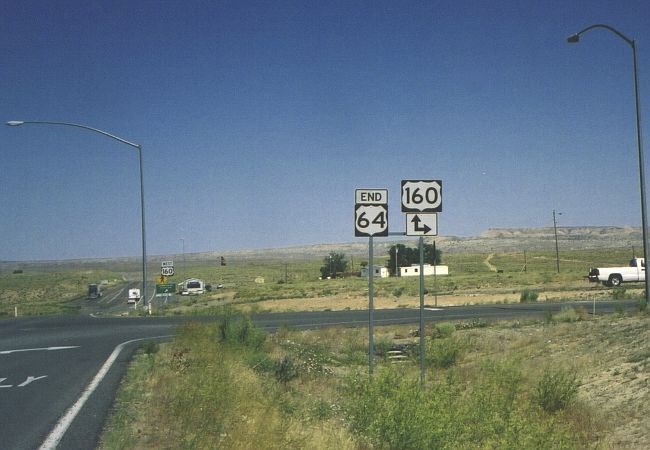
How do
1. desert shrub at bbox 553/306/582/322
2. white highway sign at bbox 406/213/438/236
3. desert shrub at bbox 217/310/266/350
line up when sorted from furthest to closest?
desert shrub at bbox 553/306/582/322 → desert shrub at bbox 217/310/266/350 → white highway sign at bbox 406/213/438/236

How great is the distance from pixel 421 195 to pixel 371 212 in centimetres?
98

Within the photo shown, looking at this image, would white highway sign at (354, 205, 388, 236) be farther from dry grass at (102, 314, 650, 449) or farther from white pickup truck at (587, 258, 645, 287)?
white pickup truck at (587, 258, 645, 287)

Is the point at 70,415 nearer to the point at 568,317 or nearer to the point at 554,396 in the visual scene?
the point at 554,396

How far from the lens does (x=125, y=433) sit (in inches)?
309

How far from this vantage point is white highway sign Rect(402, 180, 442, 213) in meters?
10.4

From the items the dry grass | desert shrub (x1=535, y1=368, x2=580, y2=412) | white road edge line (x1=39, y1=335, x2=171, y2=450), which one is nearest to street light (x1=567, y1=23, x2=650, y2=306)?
the dry grass

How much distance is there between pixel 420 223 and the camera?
34.3ft

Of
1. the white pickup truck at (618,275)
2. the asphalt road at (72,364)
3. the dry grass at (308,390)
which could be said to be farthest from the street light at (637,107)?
the white pickup truck at (618,275)

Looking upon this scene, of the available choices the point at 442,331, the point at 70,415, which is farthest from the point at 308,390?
the point at 442,331

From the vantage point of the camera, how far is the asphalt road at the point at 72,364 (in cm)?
823

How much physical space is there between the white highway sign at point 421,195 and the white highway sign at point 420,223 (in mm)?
90

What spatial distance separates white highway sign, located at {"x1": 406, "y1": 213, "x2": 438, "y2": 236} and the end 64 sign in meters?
0.57

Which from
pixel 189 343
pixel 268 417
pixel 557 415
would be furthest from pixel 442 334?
pixel 268 417

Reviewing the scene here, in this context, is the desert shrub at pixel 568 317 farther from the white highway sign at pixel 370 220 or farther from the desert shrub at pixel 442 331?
the white highway sign at pixel 370 220
